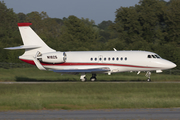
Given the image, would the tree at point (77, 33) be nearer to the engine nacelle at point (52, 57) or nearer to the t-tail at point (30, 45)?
the t-tail at point (30, 45)

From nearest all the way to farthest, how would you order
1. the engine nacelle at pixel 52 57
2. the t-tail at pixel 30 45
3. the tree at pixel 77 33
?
the engine nacelle at pixel 52 57 → the t-tail at pixel 30 45 → the tree at pixel 77 33

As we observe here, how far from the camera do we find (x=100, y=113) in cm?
1391

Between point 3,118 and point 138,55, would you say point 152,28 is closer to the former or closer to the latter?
point 138,55

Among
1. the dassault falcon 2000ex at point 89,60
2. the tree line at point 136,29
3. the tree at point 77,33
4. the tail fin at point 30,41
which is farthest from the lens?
the tree at point 77,33

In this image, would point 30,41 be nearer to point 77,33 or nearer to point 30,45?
point 30,45

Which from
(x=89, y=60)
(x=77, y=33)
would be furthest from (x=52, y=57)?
(x=77, y=33)

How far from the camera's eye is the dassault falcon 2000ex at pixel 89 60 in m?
31.9

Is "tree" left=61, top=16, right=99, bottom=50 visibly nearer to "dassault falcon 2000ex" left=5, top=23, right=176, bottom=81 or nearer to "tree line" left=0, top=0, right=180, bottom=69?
"tree line" left=0, top=0, right=180, bottom=69

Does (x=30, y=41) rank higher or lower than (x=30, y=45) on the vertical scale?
higher

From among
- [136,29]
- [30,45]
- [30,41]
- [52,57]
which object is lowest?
[52,57]

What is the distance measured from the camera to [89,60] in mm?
33031

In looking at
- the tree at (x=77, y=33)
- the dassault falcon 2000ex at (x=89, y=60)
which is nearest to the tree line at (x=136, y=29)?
the tree at (x=77, y=33)

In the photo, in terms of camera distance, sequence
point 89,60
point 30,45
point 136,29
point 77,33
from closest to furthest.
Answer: point 89,60, point 30,45, point 136,29, point 77,33

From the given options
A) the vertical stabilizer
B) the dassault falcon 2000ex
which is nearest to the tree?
the vertical stabilizer
